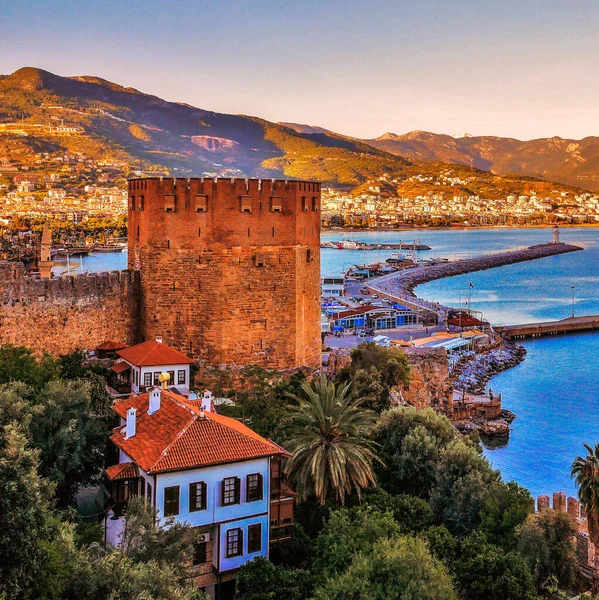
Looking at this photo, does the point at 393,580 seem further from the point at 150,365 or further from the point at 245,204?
the point at 245,204

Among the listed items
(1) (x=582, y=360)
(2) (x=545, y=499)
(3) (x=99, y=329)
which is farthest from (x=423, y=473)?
(1) (x=582, y=360)

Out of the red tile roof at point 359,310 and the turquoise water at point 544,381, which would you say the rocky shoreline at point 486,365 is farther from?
the red tile roof at point 359,310

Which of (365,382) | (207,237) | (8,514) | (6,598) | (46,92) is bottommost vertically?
(365,382)

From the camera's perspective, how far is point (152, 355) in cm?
1597

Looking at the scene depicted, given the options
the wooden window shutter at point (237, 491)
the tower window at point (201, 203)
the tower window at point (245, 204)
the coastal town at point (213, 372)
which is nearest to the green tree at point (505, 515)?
the coastal town at point (213, 372)

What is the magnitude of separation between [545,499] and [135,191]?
37.9 feet

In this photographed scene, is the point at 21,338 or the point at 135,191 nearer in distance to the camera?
the point at 21,338

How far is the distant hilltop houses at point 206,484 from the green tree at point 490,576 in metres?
2.84

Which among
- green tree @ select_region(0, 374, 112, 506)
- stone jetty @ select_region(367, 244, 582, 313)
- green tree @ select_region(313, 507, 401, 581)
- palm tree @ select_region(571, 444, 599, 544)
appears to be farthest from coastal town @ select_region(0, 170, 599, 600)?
stone jetty @ select_region(367, 244, 582, 313)

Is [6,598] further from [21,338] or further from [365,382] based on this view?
[365,382]

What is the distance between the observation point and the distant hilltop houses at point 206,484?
10859 millimetres

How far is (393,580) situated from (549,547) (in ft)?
15.8

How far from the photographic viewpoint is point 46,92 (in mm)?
147375

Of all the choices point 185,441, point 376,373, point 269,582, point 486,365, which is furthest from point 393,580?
point 486,365
